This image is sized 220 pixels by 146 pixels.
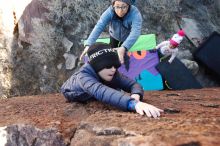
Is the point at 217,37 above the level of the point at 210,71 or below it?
above

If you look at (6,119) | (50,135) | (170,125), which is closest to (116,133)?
(170,125)

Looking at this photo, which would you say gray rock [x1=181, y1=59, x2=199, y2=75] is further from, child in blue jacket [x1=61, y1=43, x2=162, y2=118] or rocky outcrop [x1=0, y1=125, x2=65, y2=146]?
rocky outcrop [x1=0, y1=125, x2=65, y2=146]

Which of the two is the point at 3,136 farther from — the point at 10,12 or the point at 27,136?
the point at 10,12

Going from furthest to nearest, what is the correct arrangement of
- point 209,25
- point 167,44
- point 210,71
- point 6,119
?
point 209,25
point 210,71
point 167,44
point 6,119

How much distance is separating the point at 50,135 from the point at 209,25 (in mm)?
5035

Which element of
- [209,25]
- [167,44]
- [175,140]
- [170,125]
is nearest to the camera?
[175,140]

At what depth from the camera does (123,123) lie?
2.58 m

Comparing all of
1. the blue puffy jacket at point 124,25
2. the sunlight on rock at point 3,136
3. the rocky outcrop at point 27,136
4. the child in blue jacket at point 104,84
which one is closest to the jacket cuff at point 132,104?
the child in blue jacket at point 104,84

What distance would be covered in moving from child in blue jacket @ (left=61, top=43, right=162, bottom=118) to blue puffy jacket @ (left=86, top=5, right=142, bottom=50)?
137 cm

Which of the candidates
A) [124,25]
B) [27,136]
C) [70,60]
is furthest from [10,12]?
[27,136]

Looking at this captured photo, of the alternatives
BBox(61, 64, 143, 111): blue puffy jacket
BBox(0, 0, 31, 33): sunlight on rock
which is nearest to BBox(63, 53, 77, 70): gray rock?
BBox(0, 0, 31, 33): sunlight on rock

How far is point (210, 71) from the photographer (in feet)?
21.4

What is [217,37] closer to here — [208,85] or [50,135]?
[208,85]

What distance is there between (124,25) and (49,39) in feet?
6.78
